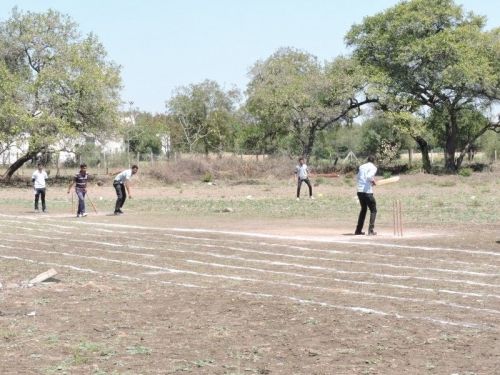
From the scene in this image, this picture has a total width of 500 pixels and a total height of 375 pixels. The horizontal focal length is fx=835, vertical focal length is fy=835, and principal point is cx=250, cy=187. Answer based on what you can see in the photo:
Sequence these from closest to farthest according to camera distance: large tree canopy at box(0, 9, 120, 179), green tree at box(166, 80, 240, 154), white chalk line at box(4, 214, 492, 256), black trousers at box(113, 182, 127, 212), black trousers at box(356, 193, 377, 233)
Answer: white chalk line at box(4, 214, 492, 256) → black trousers at box(356, 193, 377, 233) → black trousers at box(113, 182, 127, 212) → large tree canopy at box(0, 9, 120, 179) → green tree at box(166, 80, 240, 154)

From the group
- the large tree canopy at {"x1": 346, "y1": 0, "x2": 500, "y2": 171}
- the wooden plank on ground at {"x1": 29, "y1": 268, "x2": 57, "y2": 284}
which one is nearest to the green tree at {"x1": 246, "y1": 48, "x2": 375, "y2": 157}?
the large tree canopy at {"x1": 346, "y1": 0, "x2": 500, "y2": 171}

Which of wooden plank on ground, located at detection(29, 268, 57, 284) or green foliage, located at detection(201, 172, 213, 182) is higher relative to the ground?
green foliage, located at detection(201, 172, 213, 182)

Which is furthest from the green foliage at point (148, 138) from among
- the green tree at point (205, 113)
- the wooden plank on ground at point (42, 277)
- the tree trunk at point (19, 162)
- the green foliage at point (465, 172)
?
the wooden plank on ground at point (42, 277)

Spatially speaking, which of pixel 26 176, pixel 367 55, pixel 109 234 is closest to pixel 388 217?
pixel 109 234

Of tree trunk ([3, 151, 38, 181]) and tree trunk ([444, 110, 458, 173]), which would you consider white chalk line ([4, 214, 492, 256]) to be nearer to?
tree trunk ([3, 151, 38, 181])

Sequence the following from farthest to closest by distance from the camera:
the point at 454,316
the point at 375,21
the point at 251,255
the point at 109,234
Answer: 1. the point at 375,21
2. the point at 109,234
3. the point at 251,255
4. the point at 454,316

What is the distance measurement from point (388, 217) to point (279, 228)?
4.47 meters

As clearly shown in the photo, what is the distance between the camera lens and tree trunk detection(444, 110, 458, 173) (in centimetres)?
5277

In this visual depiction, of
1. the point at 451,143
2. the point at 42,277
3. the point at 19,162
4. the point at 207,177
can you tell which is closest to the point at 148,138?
the point at 19,162

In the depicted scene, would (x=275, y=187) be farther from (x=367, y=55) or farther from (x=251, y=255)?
(x=251, y=255)

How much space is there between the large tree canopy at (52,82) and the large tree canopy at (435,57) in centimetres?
1639

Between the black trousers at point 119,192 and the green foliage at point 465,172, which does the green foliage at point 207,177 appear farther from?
the black trousers at point 119,192

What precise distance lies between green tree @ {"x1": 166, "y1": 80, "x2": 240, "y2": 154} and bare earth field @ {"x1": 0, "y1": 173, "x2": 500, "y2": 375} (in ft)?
189

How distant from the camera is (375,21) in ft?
176
